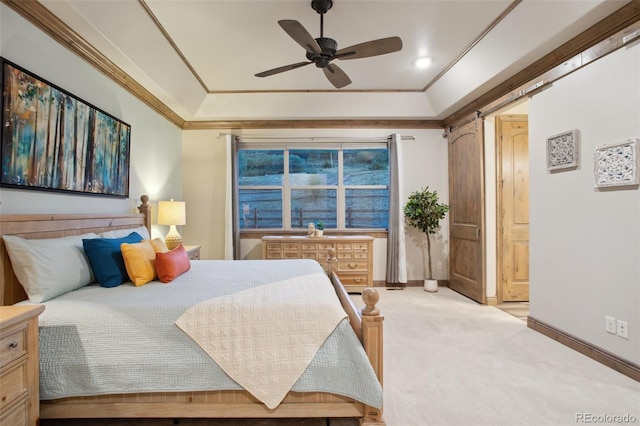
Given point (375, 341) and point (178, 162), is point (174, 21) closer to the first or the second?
point (178, 162)

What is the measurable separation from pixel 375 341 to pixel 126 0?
3.08 metres

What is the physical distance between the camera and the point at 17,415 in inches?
53.3

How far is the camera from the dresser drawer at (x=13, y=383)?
50.7 inches

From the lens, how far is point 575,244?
→ 8.57ft

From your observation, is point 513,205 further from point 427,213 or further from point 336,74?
point 336,74

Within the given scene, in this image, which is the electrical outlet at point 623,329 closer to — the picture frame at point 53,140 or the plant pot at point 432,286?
the plant pot at point 432,286

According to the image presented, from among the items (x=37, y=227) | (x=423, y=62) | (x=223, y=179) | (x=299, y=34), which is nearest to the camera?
(x=37, y=227)

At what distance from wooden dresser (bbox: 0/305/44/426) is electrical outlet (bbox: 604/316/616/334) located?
144 inches

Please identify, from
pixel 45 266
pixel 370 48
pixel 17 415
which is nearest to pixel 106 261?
pixel 45 266

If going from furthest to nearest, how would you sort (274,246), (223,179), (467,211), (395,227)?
(223,179), (395,227), (274,246), (467,211)

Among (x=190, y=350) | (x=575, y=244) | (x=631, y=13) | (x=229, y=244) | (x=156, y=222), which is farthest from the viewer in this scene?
(x=229, y=244)

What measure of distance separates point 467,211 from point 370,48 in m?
2.88

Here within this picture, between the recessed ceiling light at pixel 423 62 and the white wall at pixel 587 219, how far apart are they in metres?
1.23

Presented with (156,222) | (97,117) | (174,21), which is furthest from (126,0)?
(156,222)
